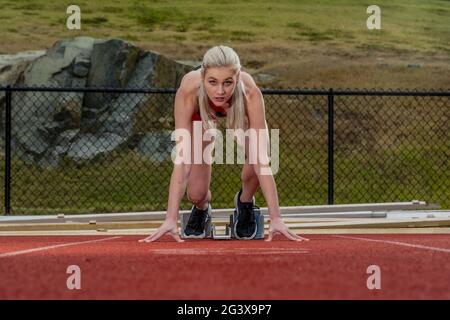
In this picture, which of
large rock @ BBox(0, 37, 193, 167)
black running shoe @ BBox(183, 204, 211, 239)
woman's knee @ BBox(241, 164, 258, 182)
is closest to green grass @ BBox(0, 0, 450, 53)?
large rock @ BBox(0, 37, 193, 167)

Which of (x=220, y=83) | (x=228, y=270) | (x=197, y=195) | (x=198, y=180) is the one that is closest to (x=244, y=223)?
(x=197, y=195)

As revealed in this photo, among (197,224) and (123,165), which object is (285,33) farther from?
(197,224)

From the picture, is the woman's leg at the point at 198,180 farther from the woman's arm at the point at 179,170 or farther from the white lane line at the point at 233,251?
the white lane line at the point at 233,251

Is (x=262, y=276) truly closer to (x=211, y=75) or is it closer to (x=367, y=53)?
(x=211, y=75)

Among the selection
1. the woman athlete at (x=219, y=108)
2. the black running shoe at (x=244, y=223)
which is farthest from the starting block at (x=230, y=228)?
the woman athlete at (x=219, y=108)

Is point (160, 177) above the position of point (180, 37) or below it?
below

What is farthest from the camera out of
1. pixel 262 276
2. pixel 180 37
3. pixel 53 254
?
pixel 180 37

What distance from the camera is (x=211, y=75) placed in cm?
800

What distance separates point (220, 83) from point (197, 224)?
7.16 feet

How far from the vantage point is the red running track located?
5.05 m

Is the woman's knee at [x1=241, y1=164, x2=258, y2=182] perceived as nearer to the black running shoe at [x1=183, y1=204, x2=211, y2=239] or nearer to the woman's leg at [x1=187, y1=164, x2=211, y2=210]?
the woman's leg at [x1=187, y1=164, x2=211, y2=210]

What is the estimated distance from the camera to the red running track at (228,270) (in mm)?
5047

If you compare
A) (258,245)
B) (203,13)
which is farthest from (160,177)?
(203,13)

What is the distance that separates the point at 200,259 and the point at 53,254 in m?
1.36
